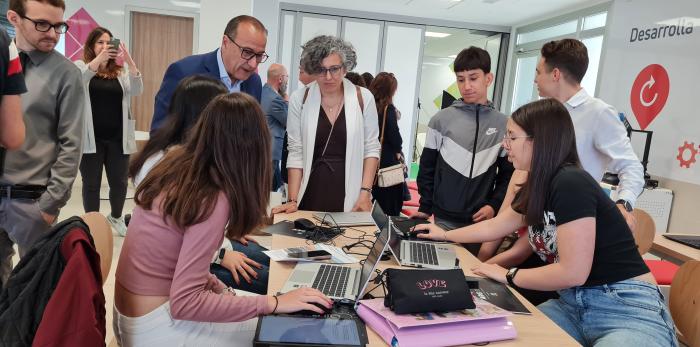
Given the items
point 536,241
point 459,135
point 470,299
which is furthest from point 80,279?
point 459,135

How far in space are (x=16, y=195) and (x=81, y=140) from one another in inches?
12.2

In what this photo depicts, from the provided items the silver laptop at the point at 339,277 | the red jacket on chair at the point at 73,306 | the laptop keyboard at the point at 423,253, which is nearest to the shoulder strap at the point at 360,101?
the laptop keyboard at the point at 423,253

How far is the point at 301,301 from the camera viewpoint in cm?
121

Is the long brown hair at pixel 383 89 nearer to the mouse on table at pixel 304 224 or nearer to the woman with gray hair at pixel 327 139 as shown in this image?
the woman with gray hair at pixel 327 139

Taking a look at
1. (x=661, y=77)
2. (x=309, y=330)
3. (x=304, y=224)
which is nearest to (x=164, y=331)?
(x=309, y=330)

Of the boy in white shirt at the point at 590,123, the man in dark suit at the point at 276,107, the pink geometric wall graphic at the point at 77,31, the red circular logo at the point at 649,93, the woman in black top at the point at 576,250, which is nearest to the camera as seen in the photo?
the woman in black top at the point at 576,250

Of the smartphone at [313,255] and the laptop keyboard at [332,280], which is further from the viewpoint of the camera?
the smartphone at [313,255]

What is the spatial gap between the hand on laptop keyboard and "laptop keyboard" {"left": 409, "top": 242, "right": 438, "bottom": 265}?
A: 0.53 meters

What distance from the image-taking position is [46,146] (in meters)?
1.88

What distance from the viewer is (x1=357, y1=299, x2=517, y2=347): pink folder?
3.64 ft

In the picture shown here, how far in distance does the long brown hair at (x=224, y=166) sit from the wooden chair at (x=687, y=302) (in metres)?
1.43

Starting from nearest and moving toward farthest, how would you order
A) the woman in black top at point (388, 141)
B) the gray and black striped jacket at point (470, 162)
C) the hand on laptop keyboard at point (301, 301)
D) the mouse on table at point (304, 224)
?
the hand on laptop keyboard at point (301, 301) → the mouse on table at point (304, 224) → the gray and black striped jacket at point (470, 162) → the woman in black top at point (388, 141)

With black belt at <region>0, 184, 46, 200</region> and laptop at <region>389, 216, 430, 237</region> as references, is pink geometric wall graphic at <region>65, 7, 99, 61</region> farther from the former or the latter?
laptop at <region>389, 216, 430, 237</region>

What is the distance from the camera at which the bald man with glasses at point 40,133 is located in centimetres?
178
